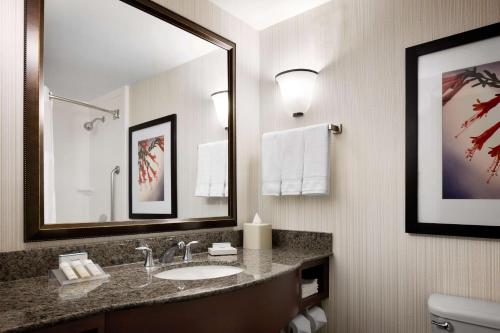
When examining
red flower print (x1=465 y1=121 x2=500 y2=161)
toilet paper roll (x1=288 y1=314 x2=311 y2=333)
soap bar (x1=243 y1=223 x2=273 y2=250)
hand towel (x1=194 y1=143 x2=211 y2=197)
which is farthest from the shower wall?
red flower print (x1=465 y1=121 x2=500 y2=161)

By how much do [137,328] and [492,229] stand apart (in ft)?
4.57

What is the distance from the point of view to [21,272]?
1271 mm

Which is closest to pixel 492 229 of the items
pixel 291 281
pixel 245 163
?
pixel 291 281

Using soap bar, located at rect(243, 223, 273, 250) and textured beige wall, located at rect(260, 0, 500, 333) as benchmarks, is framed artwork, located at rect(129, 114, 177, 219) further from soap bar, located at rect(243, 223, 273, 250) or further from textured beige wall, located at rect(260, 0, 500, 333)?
textured beige wall, located at rect(260, 0, 500, 333)

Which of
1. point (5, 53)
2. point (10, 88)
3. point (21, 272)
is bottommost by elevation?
point (21, 272)

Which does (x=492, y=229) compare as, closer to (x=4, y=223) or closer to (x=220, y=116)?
(x=220, y=116)

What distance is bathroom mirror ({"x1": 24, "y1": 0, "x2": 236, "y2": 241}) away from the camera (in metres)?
1.36

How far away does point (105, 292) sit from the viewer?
3.70ft

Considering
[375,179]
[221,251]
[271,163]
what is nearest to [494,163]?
[375,179]

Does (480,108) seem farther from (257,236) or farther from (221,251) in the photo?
(221,251)

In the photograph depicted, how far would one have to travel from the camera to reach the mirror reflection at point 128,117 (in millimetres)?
1416

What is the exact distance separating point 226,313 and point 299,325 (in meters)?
0.64

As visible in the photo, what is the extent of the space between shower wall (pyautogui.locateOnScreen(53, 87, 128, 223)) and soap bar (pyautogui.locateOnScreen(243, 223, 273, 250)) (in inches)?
29.3

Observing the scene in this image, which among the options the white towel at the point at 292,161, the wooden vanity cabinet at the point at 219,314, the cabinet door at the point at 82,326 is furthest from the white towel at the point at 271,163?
the cabinet door at the point at 82,326
